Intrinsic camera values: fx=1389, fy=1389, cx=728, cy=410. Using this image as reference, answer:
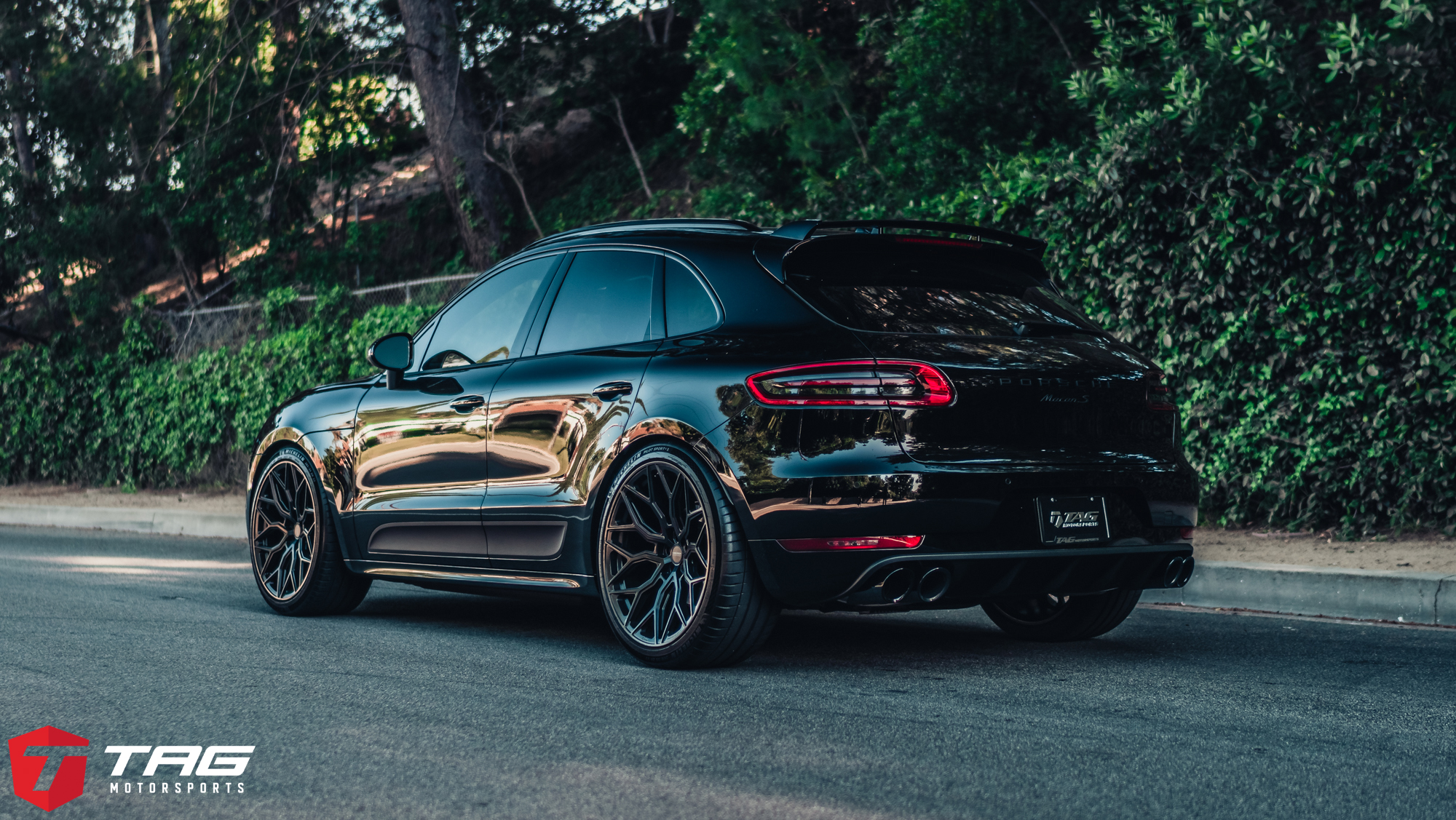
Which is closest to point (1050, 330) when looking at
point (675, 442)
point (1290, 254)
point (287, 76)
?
point (675, 442)

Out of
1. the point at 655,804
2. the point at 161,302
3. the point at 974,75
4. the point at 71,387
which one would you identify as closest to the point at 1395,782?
the point at 655,804

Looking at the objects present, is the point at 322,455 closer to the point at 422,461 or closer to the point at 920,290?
the point at 422,461

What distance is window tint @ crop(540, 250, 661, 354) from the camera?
18.1ft

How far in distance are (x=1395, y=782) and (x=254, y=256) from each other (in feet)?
69.9

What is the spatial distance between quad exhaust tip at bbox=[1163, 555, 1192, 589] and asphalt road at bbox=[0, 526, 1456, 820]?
0.34 m

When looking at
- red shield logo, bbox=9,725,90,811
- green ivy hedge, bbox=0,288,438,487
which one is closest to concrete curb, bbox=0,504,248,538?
green ivy hedge, bbox=0,288,438,487

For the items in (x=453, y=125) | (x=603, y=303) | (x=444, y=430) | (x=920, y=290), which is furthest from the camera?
(x=453, y=125)

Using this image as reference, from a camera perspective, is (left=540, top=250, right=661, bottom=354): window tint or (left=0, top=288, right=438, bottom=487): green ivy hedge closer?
(left=540, top=250, right=661, bottom=354): window tint

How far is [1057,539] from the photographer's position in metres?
4.80

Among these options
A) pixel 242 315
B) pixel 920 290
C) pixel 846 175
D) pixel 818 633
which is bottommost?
pixel 818 633

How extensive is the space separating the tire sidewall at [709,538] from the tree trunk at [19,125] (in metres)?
22.0

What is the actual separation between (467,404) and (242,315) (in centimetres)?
1318

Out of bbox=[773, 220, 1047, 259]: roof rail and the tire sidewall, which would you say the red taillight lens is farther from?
bbox=[773, 220, 1047, 259]: roof rail

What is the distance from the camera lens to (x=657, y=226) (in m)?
5.78
